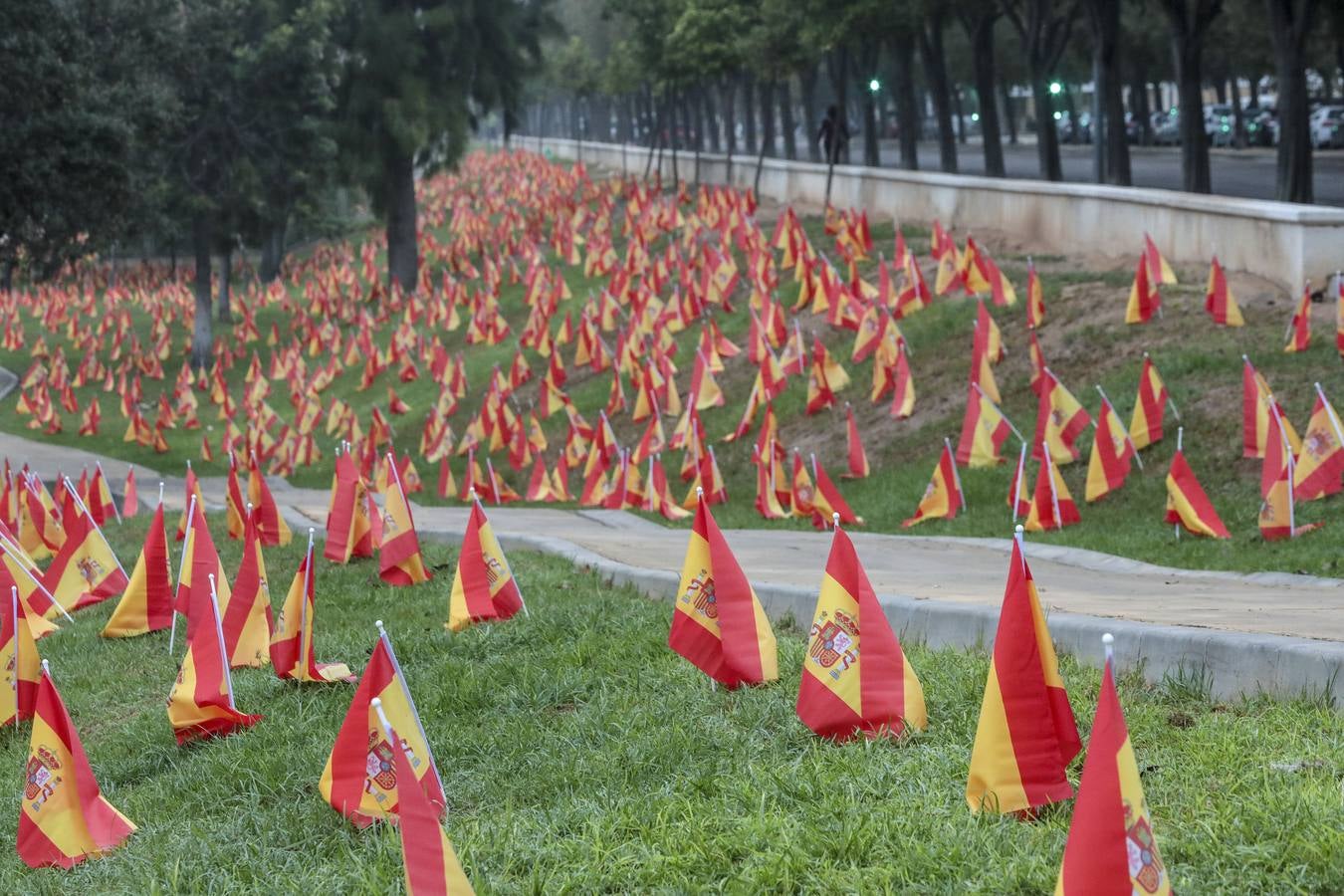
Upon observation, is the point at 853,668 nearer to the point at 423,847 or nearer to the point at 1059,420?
the point at 423,847

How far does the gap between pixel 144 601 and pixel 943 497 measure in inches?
294

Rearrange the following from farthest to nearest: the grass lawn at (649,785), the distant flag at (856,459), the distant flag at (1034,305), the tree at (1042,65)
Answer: the tree at (1042,65), the distant flag at (1034,305), the distant flag at (856,459), the grass lawn at (649,785)

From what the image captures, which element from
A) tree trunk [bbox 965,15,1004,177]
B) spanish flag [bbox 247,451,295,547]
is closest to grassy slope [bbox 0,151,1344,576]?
spanish flag [bbox 247,451,295,547]

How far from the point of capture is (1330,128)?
53906 mm

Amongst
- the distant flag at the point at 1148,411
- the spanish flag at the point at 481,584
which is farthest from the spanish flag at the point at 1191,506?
the spanish flag at the point at 481,584

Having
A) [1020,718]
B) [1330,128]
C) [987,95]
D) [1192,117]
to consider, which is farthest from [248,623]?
[1330,128]

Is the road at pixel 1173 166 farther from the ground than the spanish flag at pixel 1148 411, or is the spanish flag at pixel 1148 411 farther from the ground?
the road at pixel 1173 166

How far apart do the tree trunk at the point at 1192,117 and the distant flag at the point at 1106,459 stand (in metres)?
12.8

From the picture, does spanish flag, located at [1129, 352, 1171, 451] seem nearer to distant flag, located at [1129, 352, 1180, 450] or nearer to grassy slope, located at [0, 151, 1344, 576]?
distant flag, located at [1129, 352, 1180, 450]

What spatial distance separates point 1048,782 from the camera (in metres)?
5.70

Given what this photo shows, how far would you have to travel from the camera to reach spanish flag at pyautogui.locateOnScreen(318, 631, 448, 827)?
6.35 metres

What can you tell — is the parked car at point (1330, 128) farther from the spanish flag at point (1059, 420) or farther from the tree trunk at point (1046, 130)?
the spanish flag at point (1059, 420)

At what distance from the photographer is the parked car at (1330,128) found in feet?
176

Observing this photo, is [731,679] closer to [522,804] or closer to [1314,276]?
[522,804]
